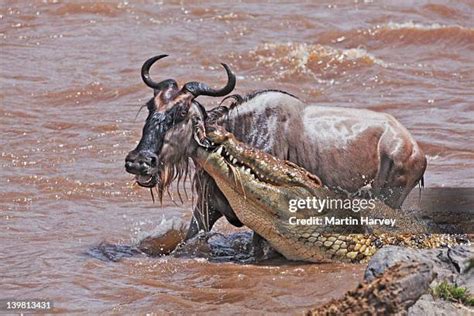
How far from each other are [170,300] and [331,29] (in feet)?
37.2

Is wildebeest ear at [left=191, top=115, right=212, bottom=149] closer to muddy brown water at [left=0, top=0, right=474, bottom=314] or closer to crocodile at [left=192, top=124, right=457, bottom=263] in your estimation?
crocodile at [left=192, top=124, right=457, bottom=263]

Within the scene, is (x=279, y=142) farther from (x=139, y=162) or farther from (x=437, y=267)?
(x=437, y=267)

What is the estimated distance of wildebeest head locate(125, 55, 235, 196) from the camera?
8227 mm

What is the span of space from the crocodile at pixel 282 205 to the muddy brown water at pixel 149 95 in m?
0.17

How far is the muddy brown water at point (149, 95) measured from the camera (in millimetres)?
8234

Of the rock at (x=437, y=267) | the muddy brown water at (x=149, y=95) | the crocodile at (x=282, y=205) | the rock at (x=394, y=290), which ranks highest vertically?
the rock at (x=394, y=290)

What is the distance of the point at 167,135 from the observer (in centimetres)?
830

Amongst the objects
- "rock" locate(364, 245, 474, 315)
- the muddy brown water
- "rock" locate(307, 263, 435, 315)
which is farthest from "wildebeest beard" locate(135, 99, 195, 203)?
"rock" locate(307, 263, 435, 315)

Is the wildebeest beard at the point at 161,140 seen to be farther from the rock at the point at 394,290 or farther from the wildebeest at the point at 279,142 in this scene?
the rock at the point at 394,290

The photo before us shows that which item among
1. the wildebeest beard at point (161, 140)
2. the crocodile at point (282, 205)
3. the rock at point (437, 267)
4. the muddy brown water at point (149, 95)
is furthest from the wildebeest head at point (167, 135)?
the rock at point (437, 267)

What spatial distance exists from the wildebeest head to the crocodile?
0.10 m

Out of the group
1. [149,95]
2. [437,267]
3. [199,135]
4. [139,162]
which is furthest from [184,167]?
[149,95]

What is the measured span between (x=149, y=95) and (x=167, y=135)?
6819mm

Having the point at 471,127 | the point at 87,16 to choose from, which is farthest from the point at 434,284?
the point at 87,16
